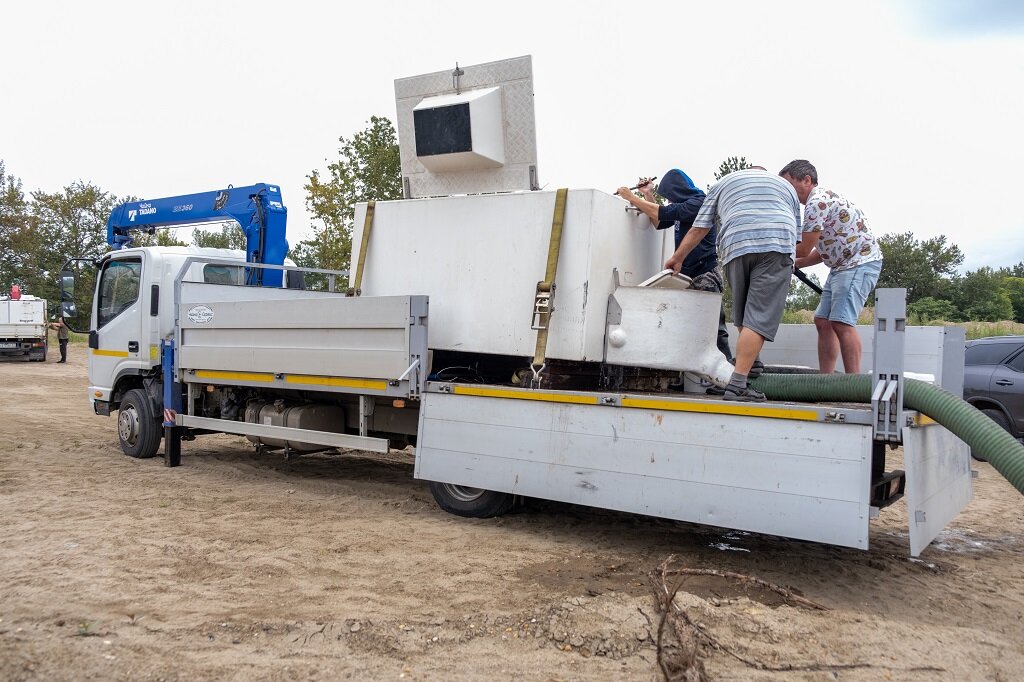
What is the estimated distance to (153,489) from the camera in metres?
7.27

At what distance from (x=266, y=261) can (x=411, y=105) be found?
11.3 feet

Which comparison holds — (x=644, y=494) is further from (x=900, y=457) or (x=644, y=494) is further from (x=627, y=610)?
(x=900, y=457)

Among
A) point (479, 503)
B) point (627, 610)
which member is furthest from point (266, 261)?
point (627, 610)

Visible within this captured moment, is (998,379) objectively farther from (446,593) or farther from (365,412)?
(446,593)

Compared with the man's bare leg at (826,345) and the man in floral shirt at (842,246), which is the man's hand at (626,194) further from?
the man's bare leg at (826,345)

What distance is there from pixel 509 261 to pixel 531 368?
836mm

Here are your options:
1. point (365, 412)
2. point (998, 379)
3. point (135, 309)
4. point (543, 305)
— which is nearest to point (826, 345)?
point (543, 305)

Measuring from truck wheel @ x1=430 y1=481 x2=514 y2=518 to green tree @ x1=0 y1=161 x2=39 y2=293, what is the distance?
34703 mm

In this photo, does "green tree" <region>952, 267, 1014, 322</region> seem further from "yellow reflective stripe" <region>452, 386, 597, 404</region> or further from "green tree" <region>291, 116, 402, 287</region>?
"yellow reflective stripe" <region>452, 386, 597, 404</region>

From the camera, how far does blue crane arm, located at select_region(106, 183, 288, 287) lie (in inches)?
360

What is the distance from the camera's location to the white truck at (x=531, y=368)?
4352 mm

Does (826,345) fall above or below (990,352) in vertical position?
above

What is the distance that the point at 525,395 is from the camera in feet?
17.7

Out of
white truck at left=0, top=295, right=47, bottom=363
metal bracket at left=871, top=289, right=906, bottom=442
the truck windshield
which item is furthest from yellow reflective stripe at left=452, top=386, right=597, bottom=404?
white truck at left=0, top=295, right=47, bottom=363
